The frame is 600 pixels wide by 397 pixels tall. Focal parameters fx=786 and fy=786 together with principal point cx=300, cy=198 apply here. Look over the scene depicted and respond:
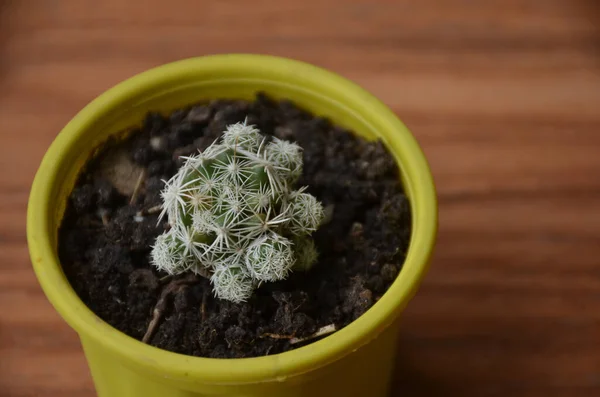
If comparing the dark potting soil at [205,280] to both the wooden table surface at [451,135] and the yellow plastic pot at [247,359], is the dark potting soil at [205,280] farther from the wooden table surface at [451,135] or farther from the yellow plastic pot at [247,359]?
the wooden table surface at [451,135]

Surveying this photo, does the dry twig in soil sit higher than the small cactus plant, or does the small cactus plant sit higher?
the small cactus plant

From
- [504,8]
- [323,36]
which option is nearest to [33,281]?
[323,36]

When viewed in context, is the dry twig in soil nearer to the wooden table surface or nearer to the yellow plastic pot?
the yellow plastic pot

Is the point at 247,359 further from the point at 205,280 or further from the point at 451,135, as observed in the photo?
the point at 451,135

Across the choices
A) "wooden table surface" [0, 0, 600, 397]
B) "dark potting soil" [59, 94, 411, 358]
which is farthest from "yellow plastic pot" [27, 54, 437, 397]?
"wooden table surface" [0, 0, 600, 397]

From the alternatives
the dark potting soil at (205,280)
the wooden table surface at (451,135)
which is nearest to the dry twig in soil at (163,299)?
the dark potting soil at (205,280)

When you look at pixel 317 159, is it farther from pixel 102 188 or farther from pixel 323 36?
pixel 323 36
